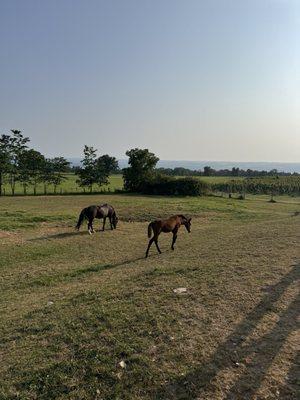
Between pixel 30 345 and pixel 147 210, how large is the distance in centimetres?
2125

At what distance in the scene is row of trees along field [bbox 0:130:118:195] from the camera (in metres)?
47.1

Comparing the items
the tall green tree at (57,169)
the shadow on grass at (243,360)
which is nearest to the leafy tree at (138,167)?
the tall green tree at (57,169)

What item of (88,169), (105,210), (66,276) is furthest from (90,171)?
(66,276)

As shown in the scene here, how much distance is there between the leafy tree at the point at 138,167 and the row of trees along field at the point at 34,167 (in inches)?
196

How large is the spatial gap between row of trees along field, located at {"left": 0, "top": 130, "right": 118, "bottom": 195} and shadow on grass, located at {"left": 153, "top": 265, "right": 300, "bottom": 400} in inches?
1725

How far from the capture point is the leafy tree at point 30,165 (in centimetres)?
4922

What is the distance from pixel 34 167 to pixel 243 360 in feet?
158

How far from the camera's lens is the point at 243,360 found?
5.87 m

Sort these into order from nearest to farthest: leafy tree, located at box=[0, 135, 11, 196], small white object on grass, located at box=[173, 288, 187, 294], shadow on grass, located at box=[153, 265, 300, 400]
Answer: shadow on grass, located at box=[153, 265, 300, 400]
small white object on grass, located at box=[173, 288, 187, 294]
leafy tree, located at box=[0, 135, 11, 196]

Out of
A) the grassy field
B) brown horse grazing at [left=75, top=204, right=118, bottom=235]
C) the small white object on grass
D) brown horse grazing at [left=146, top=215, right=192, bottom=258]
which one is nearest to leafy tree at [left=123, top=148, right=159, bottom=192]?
brown horse grazing at [left=75, top=204, right=118, bottom=235]

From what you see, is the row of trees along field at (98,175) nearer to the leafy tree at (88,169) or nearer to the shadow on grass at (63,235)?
the leafy tree at (88,169)

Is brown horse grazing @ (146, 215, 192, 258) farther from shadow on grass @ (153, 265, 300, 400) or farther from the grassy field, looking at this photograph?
shadow on grass @ (153, 265, 300, 400)

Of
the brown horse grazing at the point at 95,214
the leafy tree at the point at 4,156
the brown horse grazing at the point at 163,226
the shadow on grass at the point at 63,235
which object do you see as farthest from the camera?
the leafy tree at the point at 4,156

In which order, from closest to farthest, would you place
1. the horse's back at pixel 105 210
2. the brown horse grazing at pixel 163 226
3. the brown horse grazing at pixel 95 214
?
the brown horse grazing at pixel 163 226, the brown horse grazing at pixel 95 214, the horse's back at pixel 105 210
